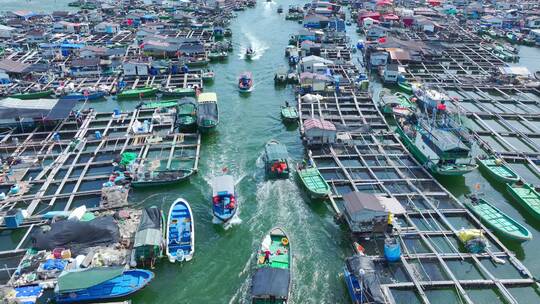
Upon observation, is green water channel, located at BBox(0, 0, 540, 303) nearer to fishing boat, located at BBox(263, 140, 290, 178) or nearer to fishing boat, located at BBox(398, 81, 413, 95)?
fishing boat, located at BBox(263, 140, 290, 178)

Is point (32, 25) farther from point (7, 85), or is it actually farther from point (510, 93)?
point (510, 93)

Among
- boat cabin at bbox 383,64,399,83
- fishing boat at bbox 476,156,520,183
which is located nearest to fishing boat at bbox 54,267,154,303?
fishing boat at bbox 476,156,520,183

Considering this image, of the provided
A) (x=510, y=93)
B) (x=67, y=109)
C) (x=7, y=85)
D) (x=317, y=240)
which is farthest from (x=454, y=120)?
(x=7, y=85)

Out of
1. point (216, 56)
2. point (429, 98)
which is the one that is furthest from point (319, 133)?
point (216, 56)

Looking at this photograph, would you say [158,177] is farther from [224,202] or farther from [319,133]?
[319,133]

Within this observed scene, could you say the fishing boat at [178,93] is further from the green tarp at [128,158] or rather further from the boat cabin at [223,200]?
the boat cabin at [223,200]
